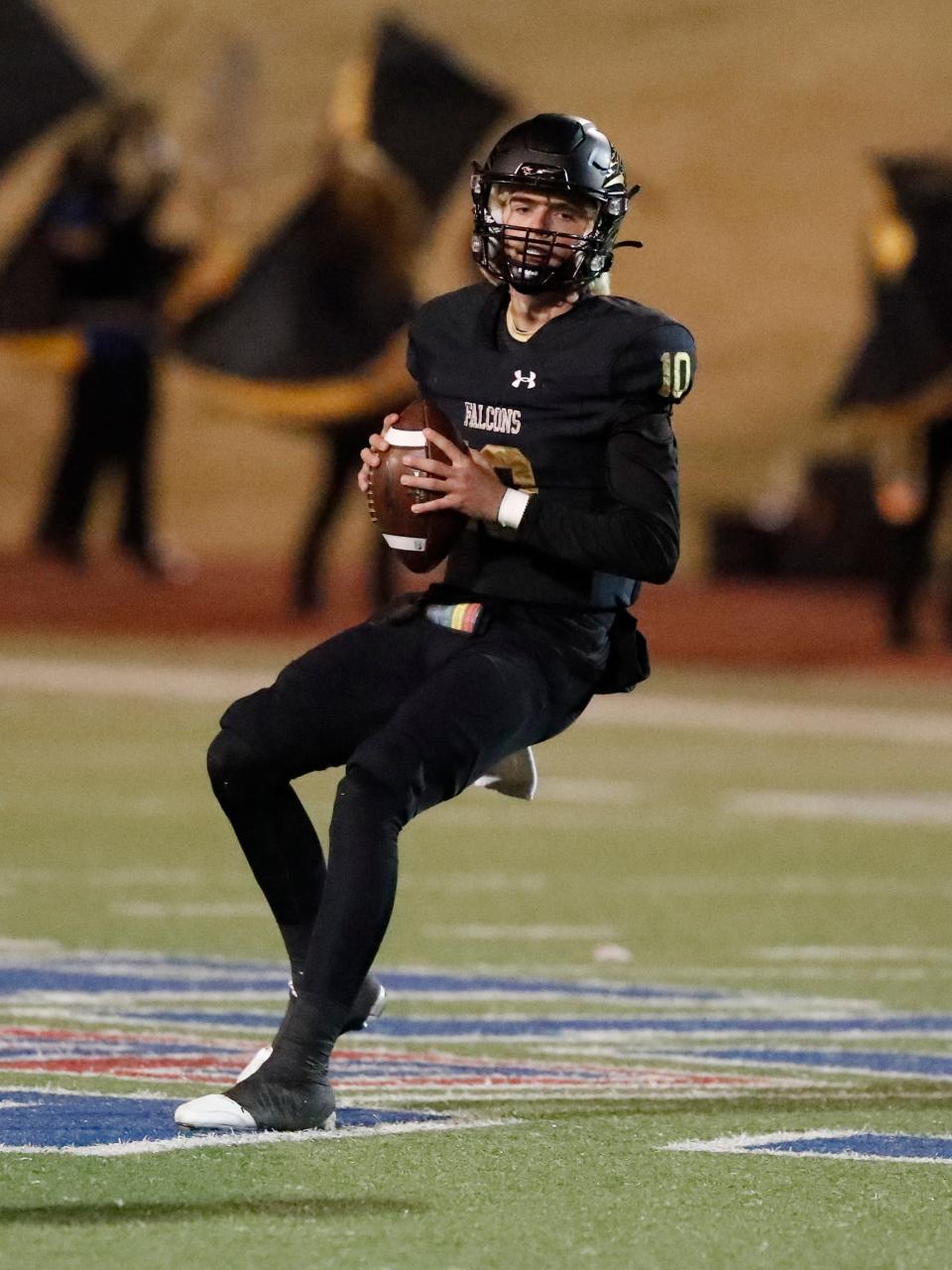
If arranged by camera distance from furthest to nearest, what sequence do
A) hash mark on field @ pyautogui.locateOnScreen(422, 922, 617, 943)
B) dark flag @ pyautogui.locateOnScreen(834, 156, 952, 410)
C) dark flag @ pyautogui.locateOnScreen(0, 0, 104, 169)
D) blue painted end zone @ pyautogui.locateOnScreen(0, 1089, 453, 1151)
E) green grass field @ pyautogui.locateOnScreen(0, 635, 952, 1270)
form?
dark flag @ pyautogui.locateOnScreen(0, 0, 104, 169), dark flag @ pyautogui.locateOnScreen(834, 156, 952, 410), hash mark on field @ pyautogui.locateOnScreen(422, 922, 617, 943), blue painted end zone @ pyautogui.locateOnScreen(0, 1089, 453, 1151), green grass field @ pyautogui.locateOnScreen(0, 635, 952, 1270)

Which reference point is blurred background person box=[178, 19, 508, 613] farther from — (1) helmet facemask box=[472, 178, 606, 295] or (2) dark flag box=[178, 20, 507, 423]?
(1) helmet facemask box=[472, 178, 606, 295]

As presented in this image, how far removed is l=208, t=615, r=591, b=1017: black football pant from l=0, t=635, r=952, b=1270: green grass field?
0.42 metres

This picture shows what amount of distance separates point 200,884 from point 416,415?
612 cm

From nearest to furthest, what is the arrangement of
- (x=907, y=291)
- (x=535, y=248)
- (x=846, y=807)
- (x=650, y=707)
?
(x=535, y=248) < (x=846, y=807) < (x=650, y=707) < (x=907, y=291)

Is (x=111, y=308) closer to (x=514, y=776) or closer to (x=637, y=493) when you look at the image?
(x=514, y=776)

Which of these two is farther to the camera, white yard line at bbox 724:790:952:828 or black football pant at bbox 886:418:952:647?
black football pant at bbox 886:418:952:647

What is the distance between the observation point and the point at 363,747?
5789 millimetres

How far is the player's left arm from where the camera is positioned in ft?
19.3

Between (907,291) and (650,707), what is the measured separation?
8213mm

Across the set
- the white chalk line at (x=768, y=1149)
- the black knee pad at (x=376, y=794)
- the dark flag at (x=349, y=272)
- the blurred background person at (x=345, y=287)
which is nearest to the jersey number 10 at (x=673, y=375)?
the black knee pad at (x=376, y=794)

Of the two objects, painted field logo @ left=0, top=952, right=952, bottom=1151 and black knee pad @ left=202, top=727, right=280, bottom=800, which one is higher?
black knee pad @ left=202, top=727, right=280, bottom=800

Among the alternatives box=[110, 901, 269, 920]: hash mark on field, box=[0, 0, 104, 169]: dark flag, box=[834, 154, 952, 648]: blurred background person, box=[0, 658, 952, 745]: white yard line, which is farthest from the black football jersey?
box=[0, 0, 104, 169]: dark flag

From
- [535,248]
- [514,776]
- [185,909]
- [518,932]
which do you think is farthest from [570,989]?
[535,248]

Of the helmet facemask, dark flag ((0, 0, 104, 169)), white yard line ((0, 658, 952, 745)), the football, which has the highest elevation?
dark flag ((0, 0, 104, 169))
